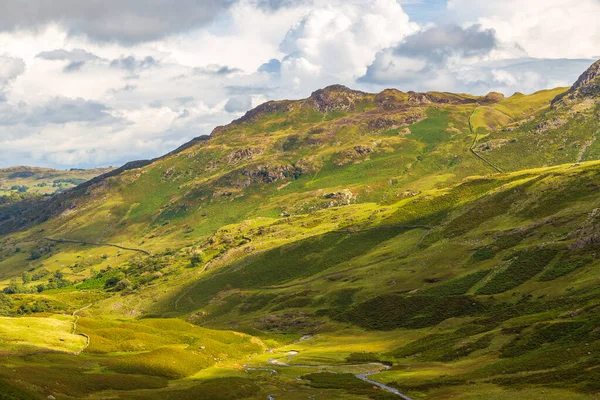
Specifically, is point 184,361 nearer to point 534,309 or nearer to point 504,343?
point 504,343

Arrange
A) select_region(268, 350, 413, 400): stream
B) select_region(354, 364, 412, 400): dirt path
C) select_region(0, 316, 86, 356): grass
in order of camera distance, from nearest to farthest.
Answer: select_region(354, 364, 412, 400): dirt path < select_region(268, 350, 413, 400): stream < select_region(0, 316, 86, 356): grass

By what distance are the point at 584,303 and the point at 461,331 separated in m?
31.9

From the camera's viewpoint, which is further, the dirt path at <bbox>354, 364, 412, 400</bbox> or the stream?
the stream

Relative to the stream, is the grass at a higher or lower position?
higher

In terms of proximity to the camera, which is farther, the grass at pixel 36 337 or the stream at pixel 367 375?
the grass at pixel 36 337

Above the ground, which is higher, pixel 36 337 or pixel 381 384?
pixel 36 337

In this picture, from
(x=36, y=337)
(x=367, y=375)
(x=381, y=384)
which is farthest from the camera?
(x=36, y=337)

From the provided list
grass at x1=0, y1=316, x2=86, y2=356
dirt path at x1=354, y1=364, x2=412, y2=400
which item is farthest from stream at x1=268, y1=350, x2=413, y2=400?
grass at x1=0, y1=316, x2=86, y2=356

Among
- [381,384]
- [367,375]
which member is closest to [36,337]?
[367,375]

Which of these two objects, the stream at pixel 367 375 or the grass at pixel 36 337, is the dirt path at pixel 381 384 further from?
the grass at pixel 36 337

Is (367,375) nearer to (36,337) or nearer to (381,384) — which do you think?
(381,384)

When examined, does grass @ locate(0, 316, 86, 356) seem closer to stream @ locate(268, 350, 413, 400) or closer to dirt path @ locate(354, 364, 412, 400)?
stream @ locate(268, 350, 413, 400)

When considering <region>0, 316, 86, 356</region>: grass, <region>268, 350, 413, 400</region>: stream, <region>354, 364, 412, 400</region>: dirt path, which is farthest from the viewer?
<region>0, 316, 86, 356</region>: grass

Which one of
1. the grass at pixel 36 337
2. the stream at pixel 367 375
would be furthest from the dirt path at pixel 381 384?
the grass at pixel 36 337
